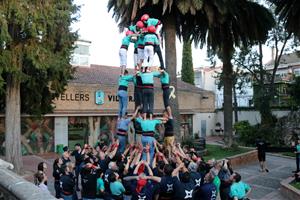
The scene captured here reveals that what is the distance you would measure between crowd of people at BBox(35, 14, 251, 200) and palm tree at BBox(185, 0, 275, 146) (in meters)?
9.29

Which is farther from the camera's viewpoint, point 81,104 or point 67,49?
point 81,104

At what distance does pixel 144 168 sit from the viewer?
856 centimetres

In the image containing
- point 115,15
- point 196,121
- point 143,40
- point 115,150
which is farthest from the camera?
point 196,121

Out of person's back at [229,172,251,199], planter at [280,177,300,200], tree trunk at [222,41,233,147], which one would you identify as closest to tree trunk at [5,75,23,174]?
person's back at [229,172,251,199]

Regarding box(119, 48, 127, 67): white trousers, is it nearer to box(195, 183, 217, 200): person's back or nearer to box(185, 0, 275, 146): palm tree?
box(195, 183, 217, 200): person's back

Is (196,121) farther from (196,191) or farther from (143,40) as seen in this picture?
(196,191)

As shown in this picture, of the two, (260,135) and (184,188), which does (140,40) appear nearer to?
(184,188)

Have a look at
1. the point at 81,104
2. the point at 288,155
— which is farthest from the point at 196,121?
the point at 81,104

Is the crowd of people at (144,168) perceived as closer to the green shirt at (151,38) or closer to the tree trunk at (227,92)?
the green shirt at (151,38)

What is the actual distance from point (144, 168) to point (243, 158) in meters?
13.3

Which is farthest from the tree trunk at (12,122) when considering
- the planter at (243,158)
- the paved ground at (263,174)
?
the planter at (243,158)

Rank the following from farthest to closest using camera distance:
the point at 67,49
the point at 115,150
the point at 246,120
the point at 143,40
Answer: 1. the point at 246,120
2. the point at 67,49
3. the point at 143,40
4. the point at 115,150

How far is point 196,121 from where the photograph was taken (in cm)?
3700

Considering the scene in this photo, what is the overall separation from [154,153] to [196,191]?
10.1 feet
